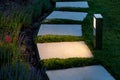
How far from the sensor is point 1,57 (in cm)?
370

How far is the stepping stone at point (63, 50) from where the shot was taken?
4.18 meters

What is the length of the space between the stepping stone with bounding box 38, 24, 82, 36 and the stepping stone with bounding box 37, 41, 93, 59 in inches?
18.9

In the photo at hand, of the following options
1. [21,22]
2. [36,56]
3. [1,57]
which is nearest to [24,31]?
[21,22]

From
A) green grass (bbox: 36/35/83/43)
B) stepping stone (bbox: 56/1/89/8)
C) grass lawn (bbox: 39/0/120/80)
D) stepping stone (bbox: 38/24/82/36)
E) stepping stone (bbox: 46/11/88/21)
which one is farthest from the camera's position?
stepping stone (bbox: 56/1/89/8)

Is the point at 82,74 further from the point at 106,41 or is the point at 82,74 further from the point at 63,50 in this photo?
the point at 106,41

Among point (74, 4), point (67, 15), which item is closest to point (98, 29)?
point (67, 15)

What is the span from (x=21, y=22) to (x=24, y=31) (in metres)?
0.20

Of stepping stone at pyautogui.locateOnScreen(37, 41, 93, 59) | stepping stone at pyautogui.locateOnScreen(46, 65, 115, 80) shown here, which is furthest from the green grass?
stepping stone at pyautogui.locateOnScreen(46, 65, 115, 80)

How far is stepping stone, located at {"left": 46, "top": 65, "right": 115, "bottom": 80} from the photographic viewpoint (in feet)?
11.7

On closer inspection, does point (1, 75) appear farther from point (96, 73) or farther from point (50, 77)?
point (96, 73)

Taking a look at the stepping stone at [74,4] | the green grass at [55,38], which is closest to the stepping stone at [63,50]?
the green grass at [55,38]

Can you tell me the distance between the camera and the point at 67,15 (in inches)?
241

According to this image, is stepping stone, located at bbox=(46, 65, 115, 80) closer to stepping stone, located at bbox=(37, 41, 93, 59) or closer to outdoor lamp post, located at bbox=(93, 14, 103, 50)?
stepping stone, located at bbox=(37, 41, 93, 59)

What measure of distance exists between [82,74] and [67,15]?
2674 millimetres
